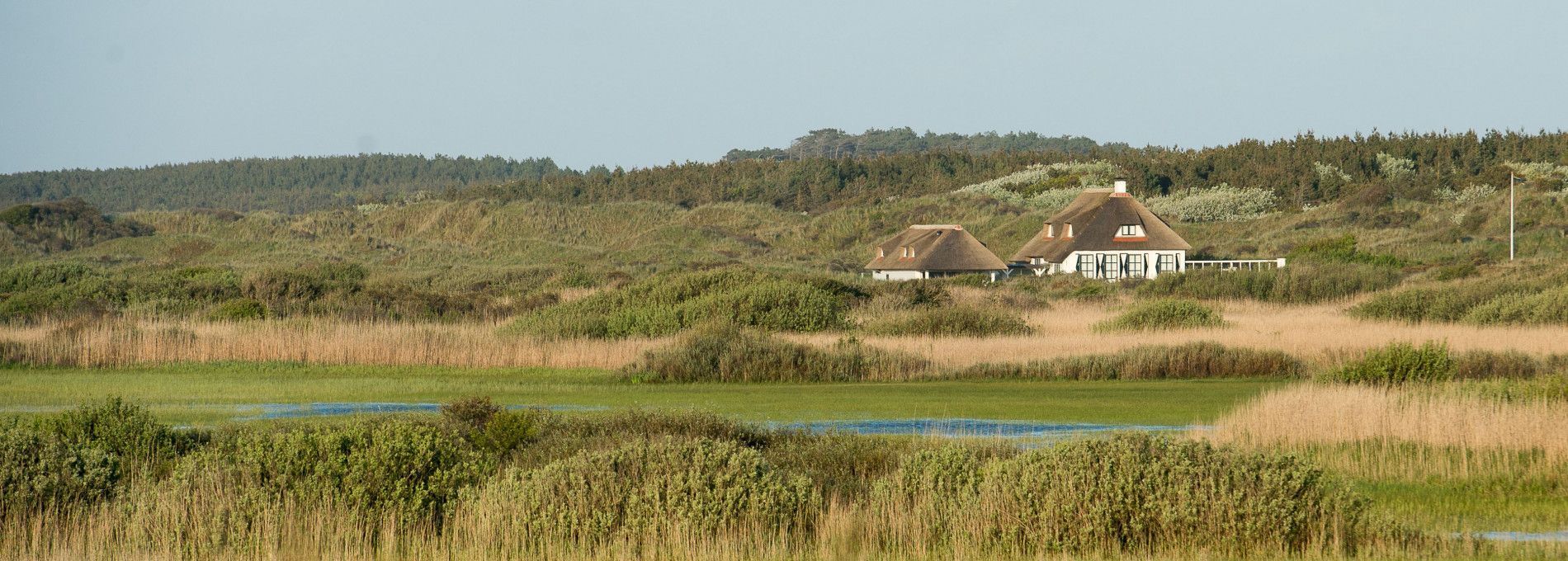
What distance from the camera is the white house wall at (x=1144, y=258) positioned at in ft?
225

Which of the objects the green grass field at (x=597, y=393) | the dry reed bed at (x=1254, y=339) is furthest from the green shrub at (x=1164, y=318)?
the green grass field at (x=597, y=393)


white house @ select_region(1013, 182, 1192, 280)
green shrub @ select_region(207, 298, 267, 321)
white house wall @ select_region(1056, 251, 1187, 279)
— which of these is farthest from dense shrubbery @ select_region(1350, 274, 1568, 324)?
green shrub @ select_region(207, 298, 267, 321)

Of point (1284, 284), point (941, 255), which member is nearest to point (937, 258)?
point (941, 255)

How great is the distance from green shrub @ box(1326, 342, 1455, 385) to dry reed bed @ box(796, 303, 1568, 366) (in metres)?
3.70

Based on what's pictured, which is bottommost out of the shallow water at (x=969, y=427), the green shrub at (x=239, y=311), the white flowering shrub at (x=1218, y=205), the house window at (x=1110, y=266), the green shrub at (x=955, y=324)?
the shallow water at (x=969, y=427)

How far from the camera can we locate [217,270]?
55.6 meters

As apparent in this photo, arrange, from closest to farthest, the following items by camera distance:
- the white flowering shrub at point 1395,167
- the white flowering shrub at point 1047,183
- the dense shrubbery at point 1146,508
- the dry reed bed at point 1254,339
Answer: the dense shrubbery at point 1146,508 → the dry reed bed at point 1254,339 → the white flowering shrub at point 1047,183 → the white flowering shrub at point 1395,167

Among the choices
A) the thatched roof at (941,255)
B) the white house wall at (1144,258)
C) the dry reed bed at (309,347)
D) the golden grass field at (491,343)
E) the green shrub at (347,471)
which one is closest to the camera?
the green shrub at (347,471)

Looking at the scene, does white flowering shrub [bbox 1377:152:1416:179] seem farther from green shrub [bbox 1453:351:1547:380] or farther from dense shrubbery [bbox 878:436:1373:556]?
dense shrubbery [bbox 878:436:1373:556]

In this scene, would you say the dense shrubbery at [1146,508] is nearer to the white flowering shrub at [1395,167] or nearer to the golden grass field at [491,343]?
the golden grass field at [491,343]

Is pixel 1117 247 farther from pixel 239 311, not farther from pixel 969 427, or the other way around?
pixel 969 427

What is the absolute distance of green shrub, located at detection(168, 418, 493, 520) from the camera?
11461 millimetres

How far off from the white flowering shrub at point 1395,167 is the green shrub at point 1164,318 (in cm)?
7531

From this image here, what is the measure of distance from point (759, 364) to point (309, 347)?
28.9 ft
